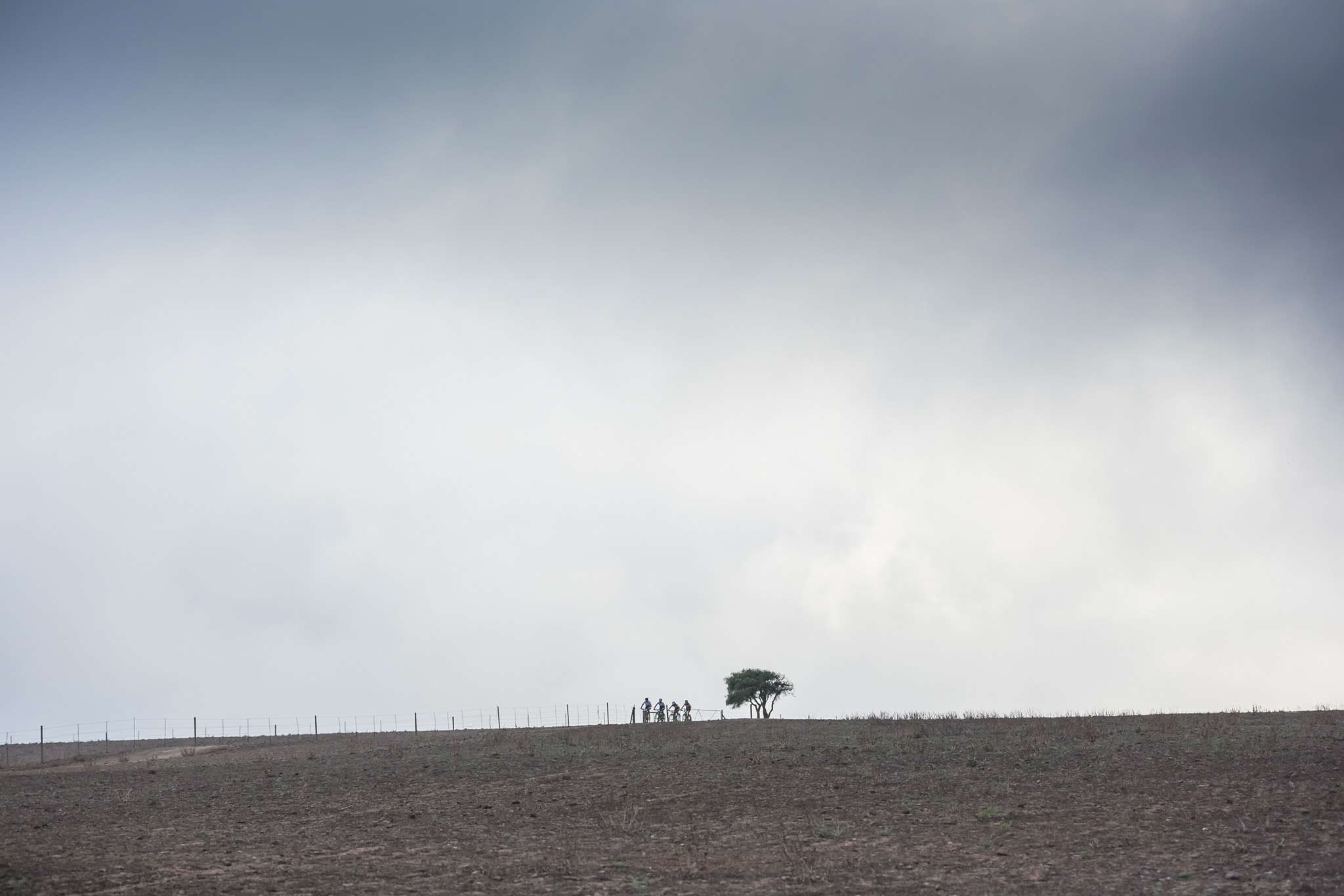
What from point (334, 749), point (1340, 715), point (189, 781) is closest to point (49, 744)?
point (334, 749)

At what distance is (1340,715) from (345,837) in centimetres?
4101

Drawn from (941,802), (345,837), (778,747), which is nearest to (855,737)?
(778,747)

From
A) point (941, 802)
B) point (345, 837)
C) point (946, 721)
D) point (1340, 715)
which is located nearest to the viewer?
point (345, 837)

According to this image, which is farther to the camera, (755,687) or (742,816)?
(755,687)

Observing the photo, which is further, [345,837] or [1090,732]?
[1090,732]

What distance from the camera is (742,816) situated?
29.7 m

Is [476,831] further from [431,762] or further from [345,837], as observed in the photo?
[431,762]

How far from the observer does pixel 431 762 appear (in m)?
43.9

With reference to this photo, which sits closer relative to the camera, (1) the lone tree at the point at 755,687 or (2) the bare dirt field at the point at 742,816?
(2) the bare dirt field at the point at 742,816

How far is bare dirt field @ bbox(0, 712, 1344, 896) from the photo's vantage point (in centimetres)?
2173

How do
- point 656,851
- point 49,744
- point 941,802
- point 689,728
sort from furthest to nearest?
1. point 49,744
2. point 689,728
3. point 941,802
4. point 656,851

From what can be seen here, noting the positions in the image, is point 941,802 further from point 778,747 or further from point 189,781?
point 189,781

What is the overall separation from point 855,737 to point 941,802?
643 inches

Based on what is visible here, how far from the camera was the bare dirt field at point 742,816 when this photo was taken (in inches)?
856
